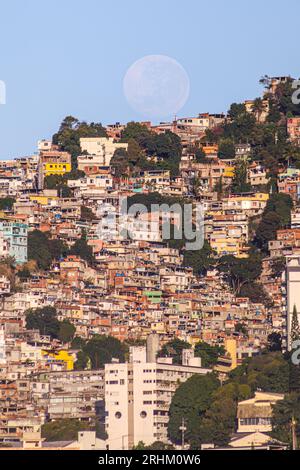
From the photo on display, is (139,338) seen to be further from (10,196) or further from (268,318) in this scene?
(10,196)

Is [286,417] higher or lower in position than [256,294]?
lower

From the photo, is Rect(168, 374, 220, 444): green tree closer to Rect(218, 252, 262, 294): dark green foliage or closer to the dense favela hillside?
the dense favela hillside

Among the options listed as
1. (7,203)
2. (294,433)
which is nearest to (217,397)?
(294,433)

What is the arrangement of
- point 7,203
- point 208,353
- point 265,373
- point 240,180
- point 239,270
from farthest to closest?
point 240,180 < point 7,203 < point 239,270 < point 208,353 < point 265,373

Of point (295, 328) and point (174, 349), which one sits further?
point (174, 349)

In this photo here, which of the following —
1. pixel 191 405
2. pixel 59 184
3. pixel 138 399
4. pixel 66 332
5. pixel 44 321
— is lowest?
pixel 191 405

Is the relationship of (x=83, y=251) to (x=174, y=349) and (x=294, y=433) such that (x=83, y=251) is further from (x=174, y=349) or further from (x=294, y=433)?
(x=294, y=433)

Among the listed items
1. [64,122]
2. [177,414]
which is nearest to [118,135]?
[64,122]

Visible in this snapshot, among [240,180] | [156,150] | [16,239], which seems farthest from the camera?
[156,150]
